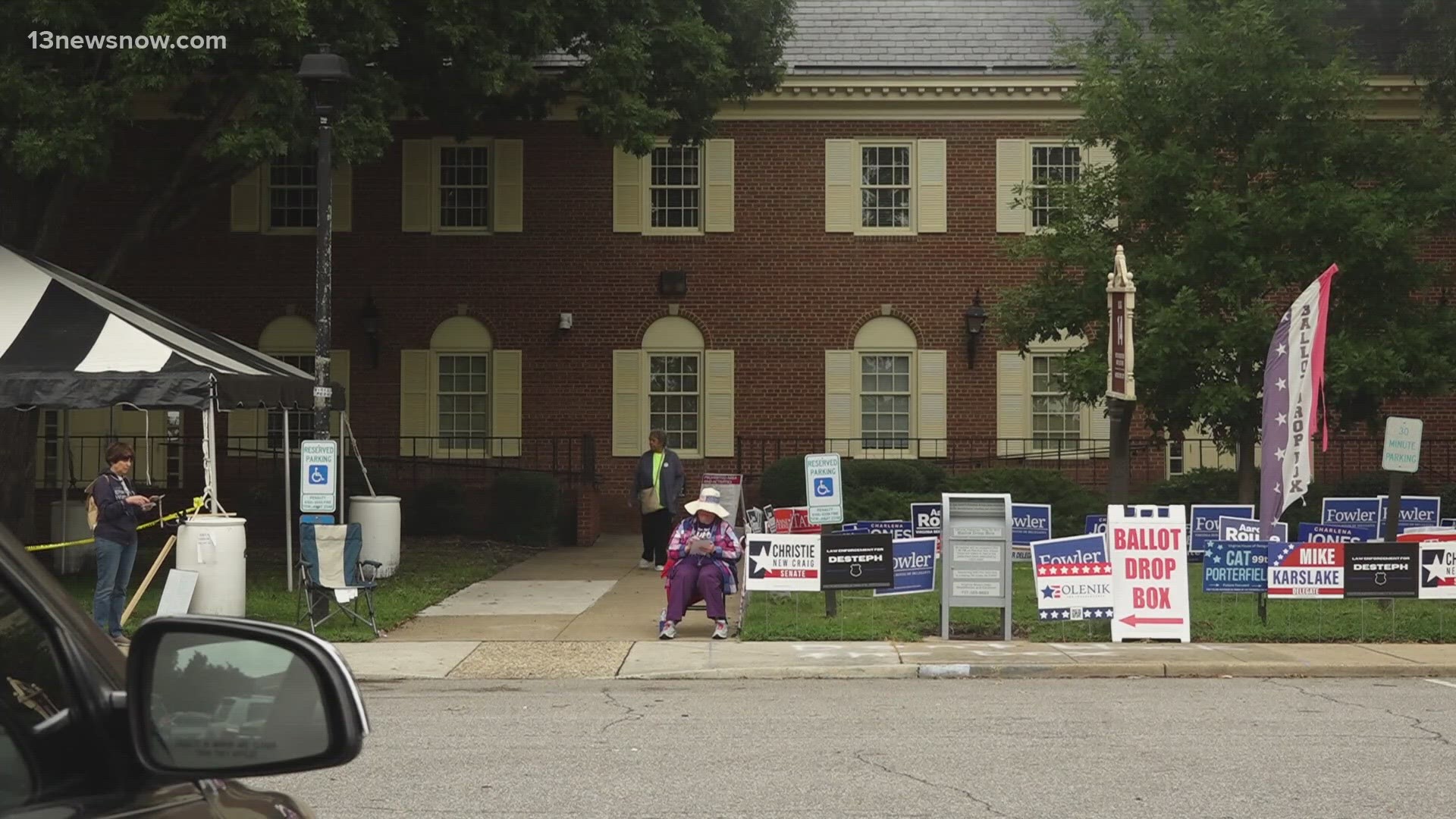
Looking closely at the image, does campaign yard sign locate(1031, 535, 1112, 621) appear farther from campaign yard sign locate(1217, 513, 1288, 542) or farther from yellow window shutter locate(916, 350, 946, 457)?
yellow window shutter locate(916, 350, 946, 457)

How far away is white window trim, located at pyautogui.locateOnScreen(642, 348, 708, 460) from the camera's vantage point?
94.9ft

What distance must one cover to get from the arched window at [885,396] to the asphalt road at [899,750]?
16.4 metres

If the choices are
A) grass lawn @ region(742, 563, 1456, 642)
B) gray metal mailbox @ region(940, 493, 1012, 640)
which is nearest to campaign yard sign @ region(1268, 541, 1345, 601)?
grass lawn @ region(742, 563, 1456, 642)

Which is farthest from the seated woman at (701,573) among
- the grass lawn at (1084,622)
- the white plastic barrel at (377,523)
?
the white plastic barrel at (377,523)

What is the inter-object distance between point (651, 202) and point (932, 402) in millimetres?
6090

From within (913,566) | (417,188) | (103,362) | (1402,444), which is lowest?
(913,566)

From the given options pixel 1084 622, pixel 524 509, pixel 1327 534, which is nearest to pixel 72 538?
pixel 524 509

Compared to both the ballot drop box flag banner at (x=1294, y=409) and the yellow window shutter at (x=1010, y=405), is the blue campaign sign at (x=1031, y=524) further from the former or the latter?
the yellow window shutter at (x=1010, y=405)

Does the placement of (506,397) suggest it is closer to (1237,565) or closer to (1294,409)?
(1294,409)

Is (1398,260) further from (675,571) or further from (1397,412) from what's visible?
(675,571)

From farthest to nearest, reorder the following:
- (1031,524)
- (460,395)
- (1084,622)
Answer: (460,395), (1031,524), (1084,622)

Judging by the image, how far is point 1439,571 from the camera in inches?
594

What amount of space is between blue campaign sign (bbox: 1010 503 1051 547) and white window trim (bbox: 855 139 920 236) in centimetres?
952

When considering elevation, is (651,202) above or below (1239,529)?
above
